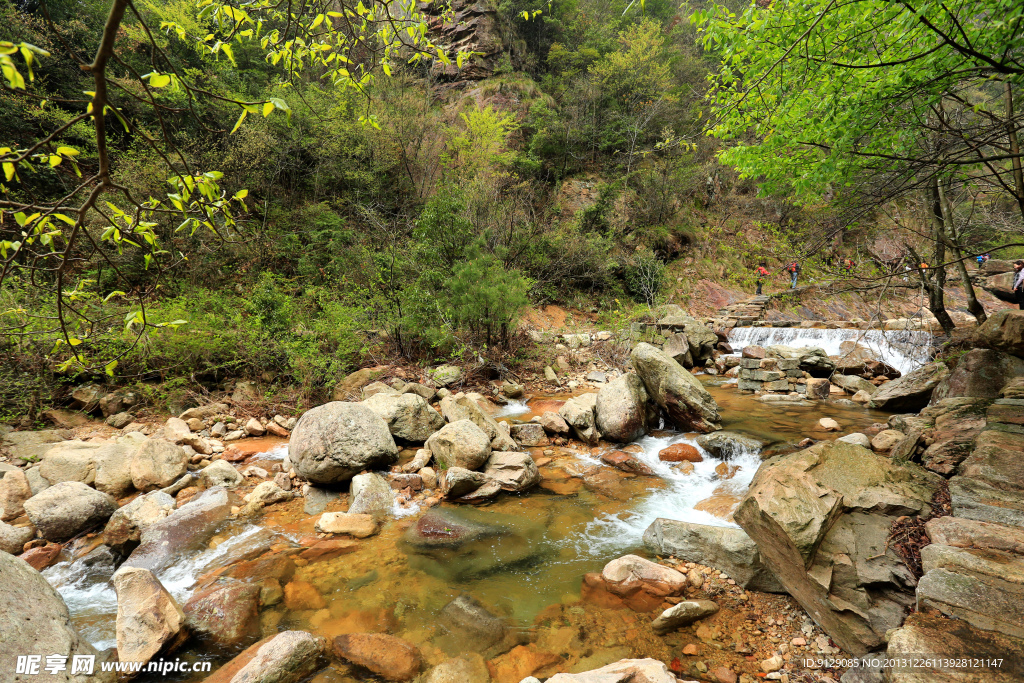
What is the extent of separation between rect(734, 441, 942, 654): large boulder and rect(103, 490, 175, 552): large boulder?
5.32 metres

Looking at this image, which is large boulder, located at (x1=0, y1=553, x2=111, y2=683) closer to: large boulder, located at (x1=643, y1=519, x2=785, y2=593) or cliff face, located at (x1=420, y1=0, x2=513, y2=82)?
large boulder, located at (x1=643, y1=519, x2=785, y2=593)

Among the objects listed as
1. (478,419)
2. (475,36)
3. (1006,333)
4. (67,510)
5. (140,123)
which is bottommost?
(67,510)

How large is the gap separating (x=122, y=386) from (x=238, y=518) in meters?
4.52

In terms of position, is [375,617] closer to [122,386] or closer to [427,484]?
[427,484]

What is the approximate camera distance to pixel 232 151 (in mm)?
11336

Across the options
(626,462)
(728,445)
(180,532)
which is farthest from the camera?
(728,445)

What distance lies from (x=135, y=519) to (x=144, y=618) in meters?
1.69

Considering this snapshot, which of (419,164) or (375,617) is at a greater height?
(419,164)

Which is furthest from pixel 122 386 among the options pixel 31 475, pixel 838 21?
pixel 838 21

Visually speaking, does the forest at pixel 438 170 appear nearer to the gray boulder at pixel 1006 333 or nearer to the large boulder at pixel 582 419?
the gray boulder at pixel 1006 333

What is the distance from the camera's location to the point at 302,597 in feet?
11.1

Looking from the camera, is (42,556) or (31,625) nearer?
(31,625)

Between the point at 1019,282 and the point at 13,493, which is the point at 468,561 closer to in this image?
the point at 13,493

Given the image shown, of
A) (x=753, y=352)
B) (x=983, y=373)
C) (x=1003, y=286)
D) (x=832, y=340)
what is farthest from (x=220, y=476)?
(x=1003, y=286)
